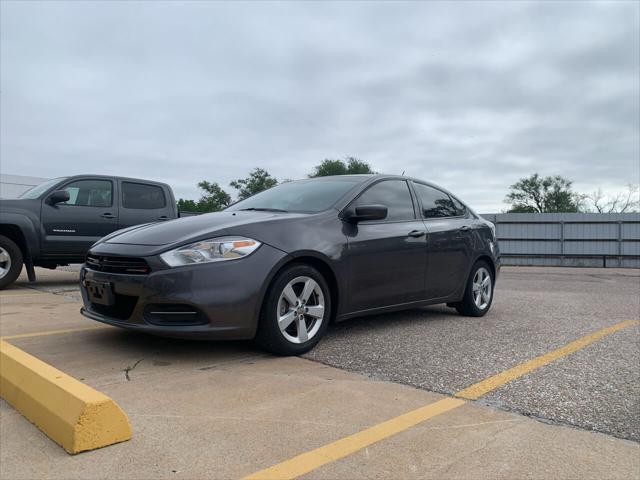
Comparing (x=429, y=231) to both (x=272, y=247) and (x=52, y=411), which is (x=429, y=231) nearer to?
(x=272, y=247)

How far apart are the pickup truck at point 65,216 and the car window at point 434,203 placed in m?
5.28

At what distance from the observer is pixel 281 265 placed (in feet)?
12.8

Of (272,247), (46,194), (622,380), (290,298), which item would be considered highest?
(46,194)

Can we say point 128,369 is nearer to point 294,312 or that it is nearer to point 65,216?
point 294,312

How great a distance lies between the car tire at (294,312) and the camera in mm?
3871

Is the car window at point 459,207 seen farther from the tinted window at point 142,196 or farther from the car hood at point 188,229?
the tinted window at point 142,196

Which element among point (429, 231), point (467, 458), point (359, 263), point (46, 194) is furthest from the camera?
point (46, 194)

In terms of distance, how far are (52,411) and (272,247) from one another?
1.82 meters

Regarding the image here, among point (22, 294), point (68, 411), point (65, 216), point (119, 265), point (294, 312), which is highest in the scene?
point (65, 216)

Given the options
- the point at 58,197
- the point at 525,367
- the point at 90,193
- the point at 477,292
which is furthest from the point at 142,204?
the point at 525,367

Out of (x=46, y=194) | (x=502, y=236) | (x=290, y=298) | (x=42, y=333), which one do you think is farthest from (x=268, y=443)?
(x=502, y=236)

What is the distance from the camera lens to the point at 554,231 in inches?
784

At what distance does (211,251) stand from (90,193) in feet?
19.1

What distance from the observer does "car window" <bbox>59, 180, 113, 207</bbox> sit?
8.48 metres
